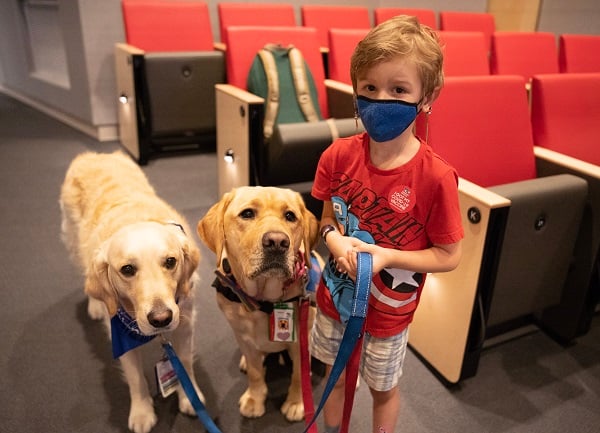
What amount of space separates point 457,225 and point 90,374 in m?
1.44

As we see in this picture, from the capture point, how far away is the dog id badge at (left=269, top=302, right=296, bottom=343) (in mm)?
1380

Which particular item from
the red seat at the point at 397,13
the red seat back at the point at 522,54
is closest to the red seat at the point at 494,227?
the red seat back at the point at 522,54

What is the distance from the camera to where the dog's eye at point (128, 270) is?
1.19 m

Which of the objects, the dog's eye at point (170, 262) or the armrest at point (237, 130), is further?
the armrest at point (237, 130)

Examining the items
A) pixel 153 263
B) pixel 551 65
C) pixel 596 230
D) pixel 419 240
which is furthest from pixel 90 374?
pixel 551 65

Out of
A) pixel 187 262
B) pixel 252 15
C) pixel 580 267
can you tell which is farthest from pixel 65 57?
pixel 580 267

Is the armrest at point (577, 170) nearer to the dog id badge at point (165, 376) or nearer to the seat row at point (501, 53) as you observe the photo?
the seat row at point (501, 53)

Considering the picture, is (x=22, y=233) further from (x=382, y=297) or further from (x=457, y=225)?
(x=457, y=225)

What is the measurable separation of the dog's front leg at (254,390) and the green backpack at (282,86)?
1.50 metres

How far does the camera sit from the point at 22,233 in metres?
2.68

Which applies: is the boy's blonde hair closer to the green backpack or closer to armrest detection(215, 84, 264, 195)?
armrest detection(215, 84, 264, 195)

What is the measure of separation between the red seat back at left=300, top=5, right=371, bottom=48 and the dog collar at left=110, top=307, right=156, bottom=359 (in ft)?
→ 11.4

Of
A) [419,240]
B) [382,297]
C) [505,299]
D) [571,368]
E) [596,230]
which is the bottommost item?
[571,368]

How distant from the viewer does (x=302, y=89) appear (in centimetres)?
274
